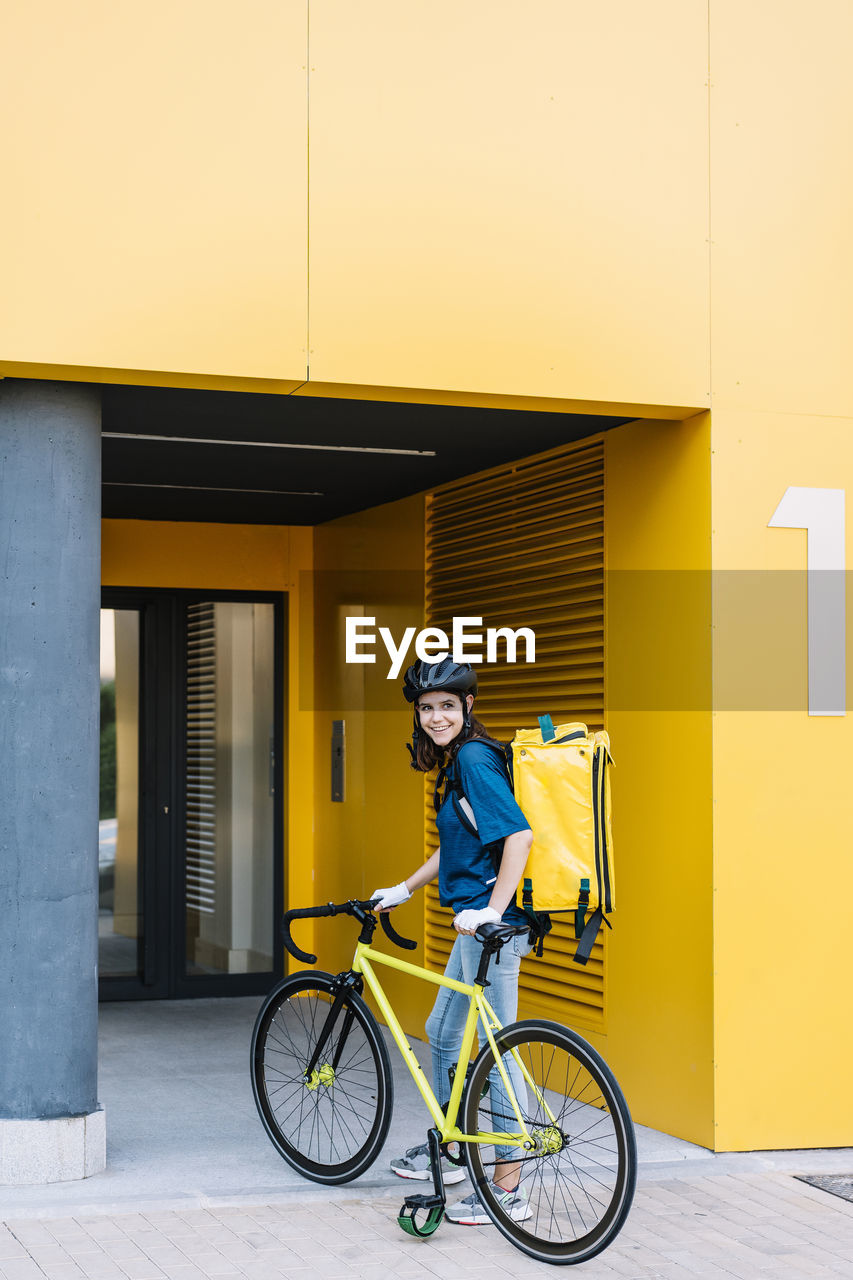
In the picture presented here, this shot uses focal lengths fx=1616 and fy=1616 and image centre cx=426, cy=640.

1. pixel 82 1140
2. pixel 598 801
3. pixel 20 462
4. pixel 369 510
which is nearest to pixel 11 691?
pixel 20 462

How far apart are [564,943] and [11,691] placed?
300 centimetres

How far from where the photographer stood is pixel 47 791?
19.5 feet

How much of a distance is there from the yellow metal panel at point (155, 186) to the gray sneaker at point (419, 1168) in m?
2.94

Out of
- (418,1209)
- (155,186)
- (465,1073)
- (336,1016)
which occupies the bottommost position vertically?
(418,1209)

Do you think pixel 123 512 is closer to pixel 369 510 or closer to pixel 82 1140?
pixel 369 510

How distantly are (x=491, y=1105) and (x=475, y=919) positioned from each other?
59 centimetres

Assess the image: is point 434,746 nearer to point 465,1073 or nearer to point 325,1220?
point 465,1073

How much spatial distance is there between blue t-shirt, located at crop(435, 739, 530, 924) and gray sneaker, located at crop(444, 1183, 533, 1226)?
0.87 metres

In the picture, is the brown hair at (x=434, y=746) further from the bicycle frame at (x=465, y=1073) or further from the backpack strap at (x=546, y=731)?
the bicycle frame at (x=465, y=1073)

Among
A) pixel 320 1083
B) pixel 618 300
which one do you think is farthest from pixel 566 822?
pixel 618 300

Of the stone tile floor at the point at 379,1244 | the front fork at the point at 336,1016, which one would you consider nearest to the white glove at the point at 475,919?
the front fork at the point at 336,1016

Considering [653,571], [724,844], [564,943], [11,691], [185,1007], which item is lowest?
[185,1007]

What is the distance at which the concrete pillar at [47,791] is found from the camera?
19.3 feet

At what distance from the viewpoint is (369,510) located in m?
9.97
